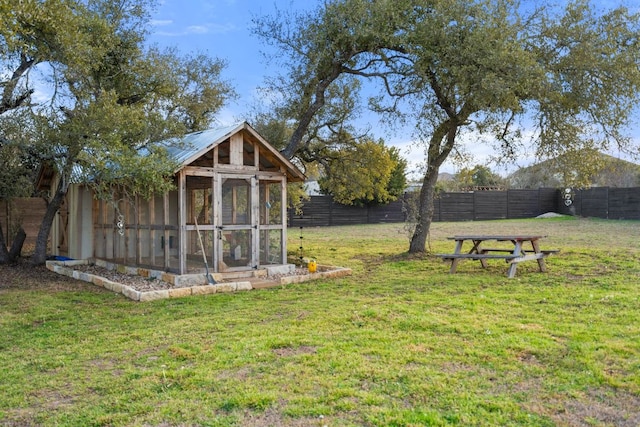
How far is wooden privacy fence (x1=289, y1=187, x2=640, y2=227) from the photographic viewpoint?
27.6 meters

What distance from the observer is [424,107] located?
40.1 feet

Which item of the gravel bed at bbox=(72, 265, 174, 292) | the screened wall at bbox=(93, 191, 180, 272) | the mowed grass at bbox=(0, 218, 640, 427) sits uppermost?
the screened wall at bbox=(93, 191, 180, 272)

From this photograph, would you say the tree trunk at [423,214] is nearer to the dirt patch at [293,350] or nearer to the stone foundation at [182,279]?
the stone foundation at [182,279]

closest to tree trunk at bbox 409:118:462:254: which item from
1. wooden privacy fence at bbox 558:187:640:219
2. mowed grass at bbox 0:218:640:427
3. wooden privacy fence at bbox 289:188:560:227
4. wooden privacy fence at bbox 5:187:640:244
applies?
mowed grass at bbox 0:218:640:427

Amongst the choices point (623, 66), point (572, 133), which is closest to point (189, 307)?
point (572, 133)

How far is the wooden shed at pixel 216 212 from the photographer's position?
30.5 feet

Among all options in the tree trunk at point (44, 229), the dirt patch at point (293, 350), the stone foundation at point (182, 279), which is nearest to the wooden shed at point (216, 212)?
the stone foundation at point (182, 279)

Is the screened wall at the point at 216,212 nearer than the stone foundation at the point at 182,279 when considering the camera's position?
No

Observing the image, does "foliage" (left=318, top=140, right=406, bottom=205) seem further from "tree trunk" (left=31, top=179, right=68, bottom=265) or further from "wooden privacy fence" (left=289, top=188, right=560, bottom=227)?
"wooden privacy fence" (left=289, top=188, right=560, bottom=227)

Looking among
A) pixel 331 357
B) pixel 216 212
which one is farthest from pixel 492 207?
pixel 331 357

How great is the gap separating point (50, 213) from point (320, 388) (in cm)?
936

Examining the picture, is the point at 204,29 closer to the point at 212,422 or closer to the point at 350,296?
the point at 350,296

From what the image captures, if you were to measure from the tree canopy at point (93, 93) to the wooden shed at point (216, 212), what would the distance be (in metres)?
0.58

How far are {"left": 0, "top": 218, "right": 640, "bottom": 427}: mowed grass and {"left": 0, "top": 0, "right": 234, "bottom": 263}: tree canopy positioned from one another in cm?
219
